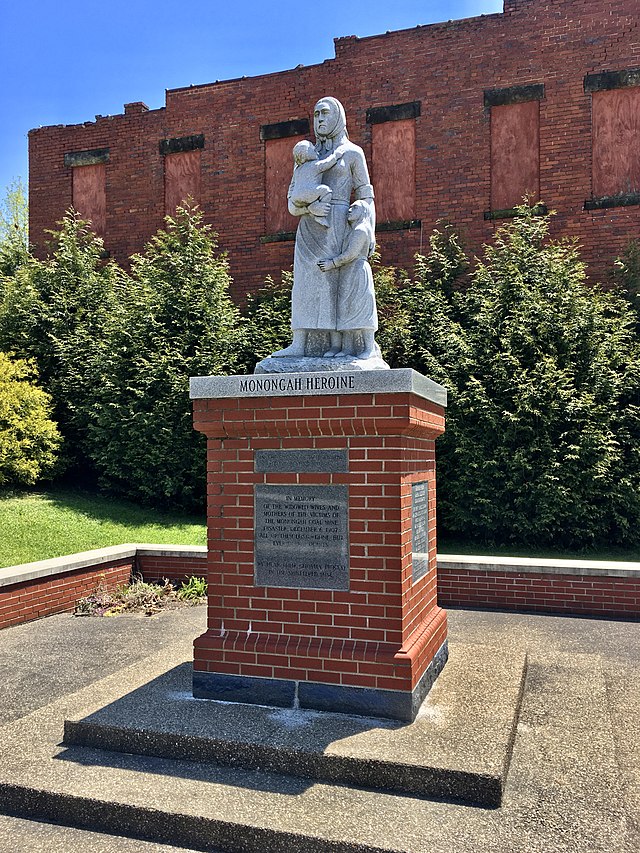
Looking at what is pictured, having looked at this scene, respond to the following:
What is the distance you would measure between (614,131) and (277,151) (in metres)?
6.71

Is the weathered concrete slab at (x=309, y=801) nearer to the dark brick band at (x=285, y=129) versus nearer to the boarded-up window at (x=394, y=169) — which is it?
the boarded-up window at (x=394, y=169)

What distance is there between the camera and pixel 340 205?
16.3 feet

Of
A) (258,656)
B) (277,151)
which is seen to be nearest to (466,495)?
(258,656)

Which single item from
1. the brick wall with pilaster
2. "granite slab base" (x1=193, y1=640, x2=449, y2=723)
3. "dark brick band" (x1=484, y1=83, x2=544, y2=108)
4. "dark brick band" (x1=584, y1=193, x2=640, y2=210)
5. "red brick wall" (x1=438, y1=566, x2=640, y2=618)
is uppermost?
"dark brick band" (x1=484, y1=83, x2=544, y2=108)

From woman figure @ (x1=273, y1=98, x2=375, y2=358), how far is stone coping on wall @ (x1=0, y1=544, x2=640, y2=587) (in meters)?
4.23

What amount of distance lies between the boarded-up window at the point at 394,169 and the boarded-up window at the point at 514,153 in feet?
5.28

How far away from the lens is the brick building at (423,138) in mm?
12719

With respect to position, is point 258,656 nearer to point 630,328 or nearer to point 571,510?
point 571,510

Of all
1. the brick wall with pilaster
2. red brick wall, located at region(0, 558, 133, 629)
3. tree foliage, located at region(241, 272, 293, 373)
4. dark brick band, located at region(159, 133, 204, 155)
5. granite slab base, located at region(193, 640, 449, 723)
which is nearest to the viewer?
granite slab base, located at region(193, 640, 449, 723)

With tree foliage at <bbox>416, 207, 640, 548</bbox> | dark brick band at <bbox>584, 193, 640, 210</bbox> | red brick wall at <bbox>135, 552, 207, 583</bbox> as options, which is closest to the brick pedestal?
red brick wall at <bbox>135, 552, 207, 583</bbox>

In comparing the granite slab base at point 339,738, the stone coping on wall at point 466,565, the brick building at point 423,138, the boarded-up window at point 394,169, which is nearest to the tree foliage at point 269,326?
the brick building at point 423,138

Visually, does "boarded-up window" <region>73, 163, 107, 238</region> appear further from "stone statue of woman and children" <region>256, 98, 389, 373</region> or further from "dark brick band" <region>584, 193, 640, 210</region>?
"stone statue of woman and children" <region>256, 98, 389, 373</region>

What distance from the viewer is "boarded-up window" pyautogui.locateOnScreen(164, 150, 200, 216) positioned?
1562cm

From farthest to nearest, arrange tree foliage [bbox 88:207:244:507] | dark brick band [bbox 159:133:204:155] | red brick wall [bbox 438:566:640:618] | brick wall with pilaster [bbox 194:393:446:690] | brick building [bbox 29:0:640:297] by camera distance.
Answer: dark brick band [bbox 159:133:204:155], brick building [bbox 29:0:640:297], tree foliage [bbox 88:207:244:507], red brick wall [bbox 438:566:640:618], brick wall with pilaster [bbox 194:393:446:690]
